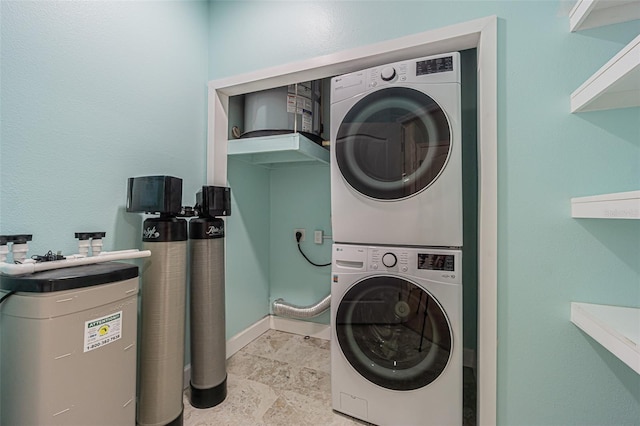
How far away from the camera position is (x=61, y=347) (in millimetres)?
777

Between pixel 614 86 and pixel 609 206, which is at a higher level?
pixel 614 86

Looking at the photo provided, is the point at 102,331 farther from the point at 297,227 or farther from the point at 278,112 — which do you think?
the point at 297,227

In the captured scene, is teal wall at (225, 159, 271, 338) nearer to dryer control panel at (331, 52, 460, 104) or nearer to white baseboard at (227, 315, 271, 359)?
white baseboard at (227, 315, 271, 359)

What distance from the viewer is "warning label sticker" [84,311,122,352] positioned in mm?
833

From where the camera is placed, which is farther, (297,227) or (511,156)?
(297,227)

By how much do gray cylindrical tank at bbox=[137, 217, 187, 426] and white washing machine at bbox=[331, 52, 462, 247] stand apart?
0.76 m

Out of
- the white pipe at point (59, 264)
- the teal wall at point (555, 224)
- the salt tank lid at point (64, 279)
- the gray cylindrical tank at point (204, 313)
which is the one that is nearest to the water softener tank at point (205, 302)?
the gray cylindrical tank at point (204, 313)

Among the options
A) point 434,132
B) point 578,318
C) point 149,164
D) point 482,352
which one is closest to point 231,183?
point 149,164

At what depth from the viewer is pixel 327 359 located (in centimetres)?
183

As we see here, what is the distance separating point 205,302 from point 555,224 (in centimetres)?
159

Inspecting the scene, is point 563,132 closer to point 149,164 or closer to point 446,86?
point 446,86

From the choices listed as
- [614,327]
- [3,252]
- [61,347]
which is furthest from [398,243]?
[3,252]

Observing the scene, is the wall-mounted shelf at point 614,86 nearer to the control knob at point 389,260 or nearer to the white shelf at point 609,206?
the white shelf at point 609,206

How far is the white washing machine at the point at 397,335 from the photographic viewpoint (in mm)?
1112
